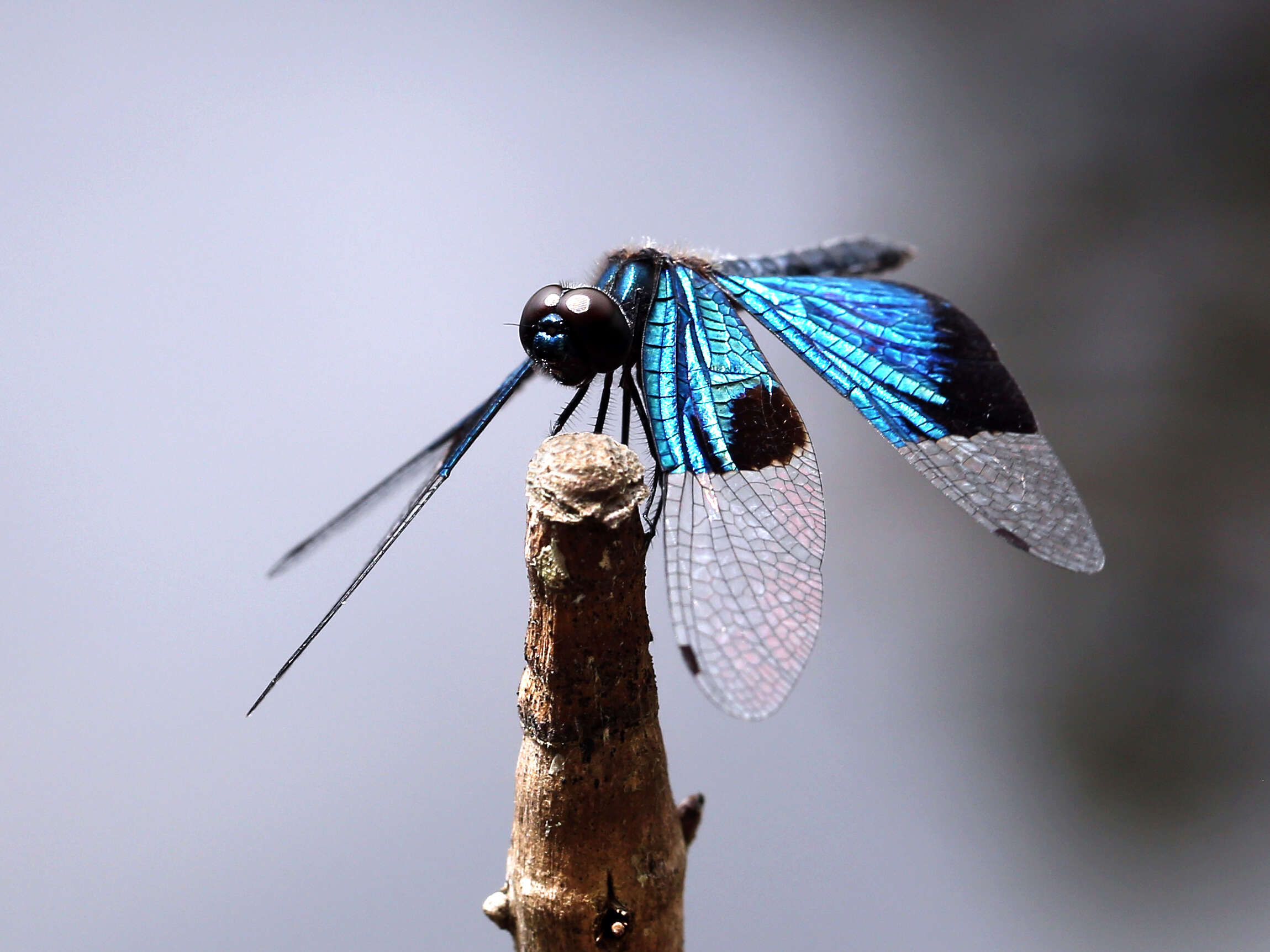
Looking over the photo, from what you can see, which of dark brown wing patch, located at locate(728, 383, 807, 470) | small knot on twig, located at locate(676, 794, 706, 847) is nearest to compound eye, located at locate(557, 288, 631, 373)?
dark brown wing patch, located at locate(728, 383, 807, 470)

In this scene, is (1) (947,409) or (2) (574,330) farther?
(1) (947,409)

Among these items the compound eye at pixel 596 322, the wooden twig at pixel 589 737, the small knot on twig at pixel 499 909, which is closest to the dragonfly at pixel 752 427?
the compound eye at pixel 596 322

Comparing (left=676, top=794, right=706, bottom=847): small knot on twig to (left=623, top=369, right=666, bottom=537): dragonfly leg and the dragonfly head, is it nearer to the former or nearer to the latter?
(left=623, top=369, right=666, bottom=537): dragonfly leg

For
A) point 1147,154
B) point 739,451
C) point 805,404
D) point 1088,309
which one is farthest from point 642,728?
point 1147,154

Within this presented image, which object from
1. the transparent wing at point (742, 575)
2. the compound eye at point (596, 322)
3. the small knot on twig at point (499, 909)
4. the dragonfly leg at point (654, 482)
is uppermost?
the compound eye at point (596, 322)

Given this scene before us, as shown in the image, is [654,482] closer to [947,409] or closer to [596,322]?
[596,322]

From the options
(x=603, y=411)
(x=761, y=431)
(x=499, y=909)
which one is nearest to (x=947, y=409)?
(x=761, y=431)

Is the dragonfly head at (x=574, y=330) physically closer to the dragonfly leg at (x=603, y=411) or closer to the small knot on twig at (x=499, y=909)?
the dragonfly leg at (x=603, y=411)
